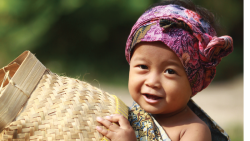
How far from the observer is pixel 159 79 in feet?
5.59

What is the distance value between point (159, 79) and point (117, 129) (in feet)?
1.29

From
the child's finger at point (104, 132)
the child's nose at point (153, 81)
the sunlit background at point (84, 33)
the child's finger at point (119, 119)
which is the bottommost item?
the child's finger at point (104, 132)

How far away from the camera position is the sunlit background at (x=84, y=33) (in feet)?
15.2

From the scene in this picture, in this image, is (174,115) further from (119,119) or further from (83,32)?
(83,32)

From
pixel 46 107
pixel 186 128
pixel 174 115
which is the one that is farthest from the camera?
pixel 174 115

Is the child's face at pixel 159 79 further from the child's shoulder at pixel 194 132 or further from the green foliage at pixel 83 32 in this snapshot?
the green foliage at pixel 83 32

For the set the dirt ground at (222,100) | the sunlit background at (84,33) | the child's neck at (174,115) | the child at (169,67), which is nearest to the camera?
the child at (169,67)

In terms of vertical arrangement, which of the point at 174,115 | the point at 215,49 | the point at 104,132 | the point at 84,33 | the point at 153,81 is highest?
the point at 84,33

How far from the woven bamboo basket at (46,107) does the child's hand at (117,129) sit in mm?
32

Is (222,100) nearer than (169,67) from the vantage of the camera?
No

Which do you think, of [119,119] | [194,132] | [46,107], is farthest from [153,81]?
[46,107]

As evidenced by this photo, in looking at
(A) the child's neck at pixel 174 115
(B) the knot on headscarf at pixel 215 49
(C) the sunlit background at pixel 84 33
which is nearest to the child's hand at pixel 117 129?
(A) the child's neck at pixel 174 115

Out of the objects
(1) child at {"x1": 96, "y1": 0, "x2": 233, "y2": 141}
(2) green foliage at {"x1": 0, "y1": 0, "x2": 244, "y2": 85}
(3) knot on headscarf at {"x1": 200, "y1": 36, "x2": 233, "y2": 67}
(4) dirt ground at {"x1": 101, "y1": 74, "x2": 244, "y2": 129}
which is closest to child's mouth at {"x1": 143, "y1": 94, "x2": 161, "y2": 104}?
(1) child at {"x1": 96, "y1": 0, "x2": 233, "y2": 141}

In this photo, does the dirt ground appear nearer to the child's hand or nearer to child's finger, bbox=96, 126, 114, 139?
the child's hand
